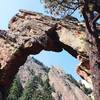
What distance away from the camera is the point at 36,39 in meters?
35.6

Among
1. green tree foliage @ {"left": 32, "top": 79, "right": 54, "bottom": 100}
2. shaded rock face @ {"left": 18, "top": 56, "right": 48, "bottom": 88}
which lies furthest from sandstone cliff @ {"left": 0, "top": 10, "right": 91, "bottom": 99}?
shaded rock face @ {"left": 18, "top": 56, "right": 48, "bottom": 88}

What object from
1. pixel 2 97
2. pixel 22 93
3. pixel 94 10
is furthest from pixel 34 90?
pixel 94 10

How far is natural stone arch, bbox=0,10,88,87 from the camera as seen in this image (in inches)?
1393

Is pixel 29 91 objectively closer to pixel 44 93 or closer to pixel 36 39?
pixel 44 93

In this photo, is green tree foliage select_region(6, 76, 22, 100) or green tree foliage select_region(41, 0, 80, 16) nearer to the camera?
green tree foliage select_region(41, 0, 80, 16)

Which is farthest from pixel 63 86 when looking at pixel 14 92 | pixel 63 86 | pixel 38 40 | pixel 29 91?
pixel 38 40

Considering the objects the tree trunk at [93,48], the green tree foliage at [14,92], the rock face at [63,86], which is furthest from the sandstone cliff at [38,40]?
the green tree foliage at [14,92]

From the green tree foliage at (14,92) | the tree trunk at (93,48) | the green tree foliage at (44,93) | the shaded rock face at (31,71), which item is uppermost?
the shaded rock face at (31,71)

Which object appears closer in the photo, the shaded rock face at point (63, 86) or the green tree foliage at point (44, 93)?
the shaded rock face at point (63, 86)

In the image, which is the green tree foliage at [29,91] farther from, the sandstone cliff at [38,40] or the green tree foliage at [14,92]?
the sandstone cliff at [38,40]

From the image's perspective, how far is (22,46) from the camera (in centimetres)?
3575

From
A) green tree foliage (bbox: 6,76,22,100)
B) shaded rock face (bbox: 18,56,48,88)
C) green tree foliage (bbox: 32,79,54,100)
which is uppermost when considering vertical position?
shaded rock face (bbox: 18,56,48,88)

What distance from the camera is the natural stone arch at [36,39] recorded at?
116 feet

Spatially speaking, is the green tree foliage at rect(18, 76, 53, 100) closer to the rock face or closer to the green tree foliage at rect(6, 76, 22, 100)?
the green tree foliage at rect(6, 76, 22, 100)
